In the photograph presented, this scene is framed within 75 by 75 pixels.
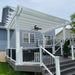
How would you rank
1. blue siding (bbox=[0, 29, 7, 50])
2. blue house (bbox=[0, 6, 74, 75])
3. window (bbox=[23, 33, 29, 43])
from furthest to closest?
1. window (bbox=[23, 33, 29, 43])
2. blue siding (bbox=[0, 29, 7, 50])
3. blue house (bbox=[0, 6, 74, 75])

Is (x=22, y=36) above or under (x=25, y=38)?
above

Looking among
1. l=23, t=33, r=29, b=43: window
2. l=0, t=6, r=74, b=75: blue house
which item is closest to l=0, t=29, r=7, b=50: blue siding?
l=0, t=6, r=74, b=75: blue house

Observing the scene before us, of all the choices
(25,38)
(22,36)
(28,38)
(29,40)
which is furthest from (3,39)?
(29,40)

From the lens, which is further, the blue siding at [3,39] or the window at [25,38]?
the window at [25,38]

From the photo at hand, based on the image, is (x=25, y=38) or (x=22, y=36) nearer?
(x=22, y=36)

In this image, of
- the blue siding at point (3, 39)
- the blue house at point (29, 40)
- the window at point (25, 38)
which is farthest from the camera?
the window at point (25, 38)

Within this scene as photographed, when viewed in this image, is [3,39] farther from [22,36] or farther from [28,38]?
[28,38]

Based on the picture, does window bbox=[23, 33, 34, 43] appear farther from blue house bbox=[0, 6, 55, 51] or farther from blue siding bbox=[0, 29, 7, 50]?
blue siding bbox=[0, 29, 7, 50]

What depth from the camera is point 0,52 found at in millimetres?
10734

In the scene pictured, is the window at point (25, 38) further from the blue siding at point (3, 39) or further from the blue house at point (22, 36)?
the blue siding at point (3, 39)

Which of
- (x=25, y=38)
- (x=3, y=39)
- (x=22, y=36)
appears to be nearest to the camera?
(x=3, y=39)

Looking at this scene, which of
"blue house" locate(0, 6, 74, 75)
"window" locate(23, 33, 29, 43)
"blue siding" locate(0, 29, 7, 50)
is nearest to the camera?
"blue house" locate(0, 6, 74, 75)

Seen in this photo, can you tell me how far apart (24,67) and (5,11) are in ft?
36.5

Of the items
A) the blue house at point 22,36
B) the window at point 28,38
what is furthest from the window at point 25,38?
the blue house at point 22,36
